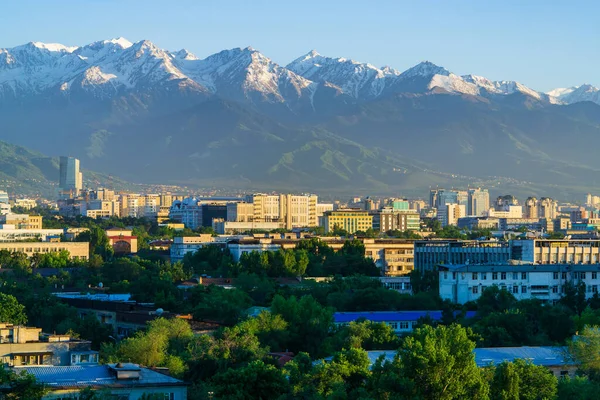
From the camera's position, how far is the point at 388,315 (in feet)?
211

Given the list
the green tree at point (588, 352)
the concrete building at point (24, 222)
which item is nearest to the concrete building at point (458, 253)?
the green tree at point (588, 352)

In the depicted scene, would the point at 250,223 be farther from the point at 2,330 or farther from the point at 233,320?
the point at 2,330

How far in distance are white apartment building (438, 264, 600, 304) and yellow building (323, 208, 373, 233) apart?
380ft

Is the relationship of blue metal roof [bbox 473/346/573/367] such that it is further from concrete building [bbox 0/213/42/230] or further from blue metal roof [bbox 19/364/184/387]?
concrete building [bbox 0/213/42/230]

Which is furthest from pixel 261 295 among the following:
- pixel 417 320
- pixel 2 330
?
pixel 2 330

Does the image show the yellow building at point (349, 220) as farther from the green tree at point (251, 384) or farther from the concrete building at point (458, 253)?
the green tree at point (251, 384)

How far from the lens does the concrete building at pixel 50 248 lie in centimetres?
13025

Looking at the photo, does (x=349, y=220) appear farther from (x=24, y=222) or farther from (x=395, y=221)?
(x=24, y=222)

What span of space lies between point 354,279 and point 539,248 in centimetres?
1039

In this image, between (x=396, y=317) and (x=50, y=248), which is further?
(x=50, y=248)

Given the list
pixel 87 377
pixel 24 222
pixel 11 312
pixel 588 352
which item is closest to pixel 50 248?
pixel 24 222

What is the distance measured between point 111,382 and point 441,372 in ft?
24.9

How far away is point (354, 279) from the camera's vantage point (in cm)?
8462

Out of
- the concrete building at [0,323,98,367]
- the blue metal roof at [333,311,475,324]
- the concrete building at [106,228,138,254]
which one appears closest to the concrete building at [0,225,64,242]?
the concrete building at [106,228,138,254]
